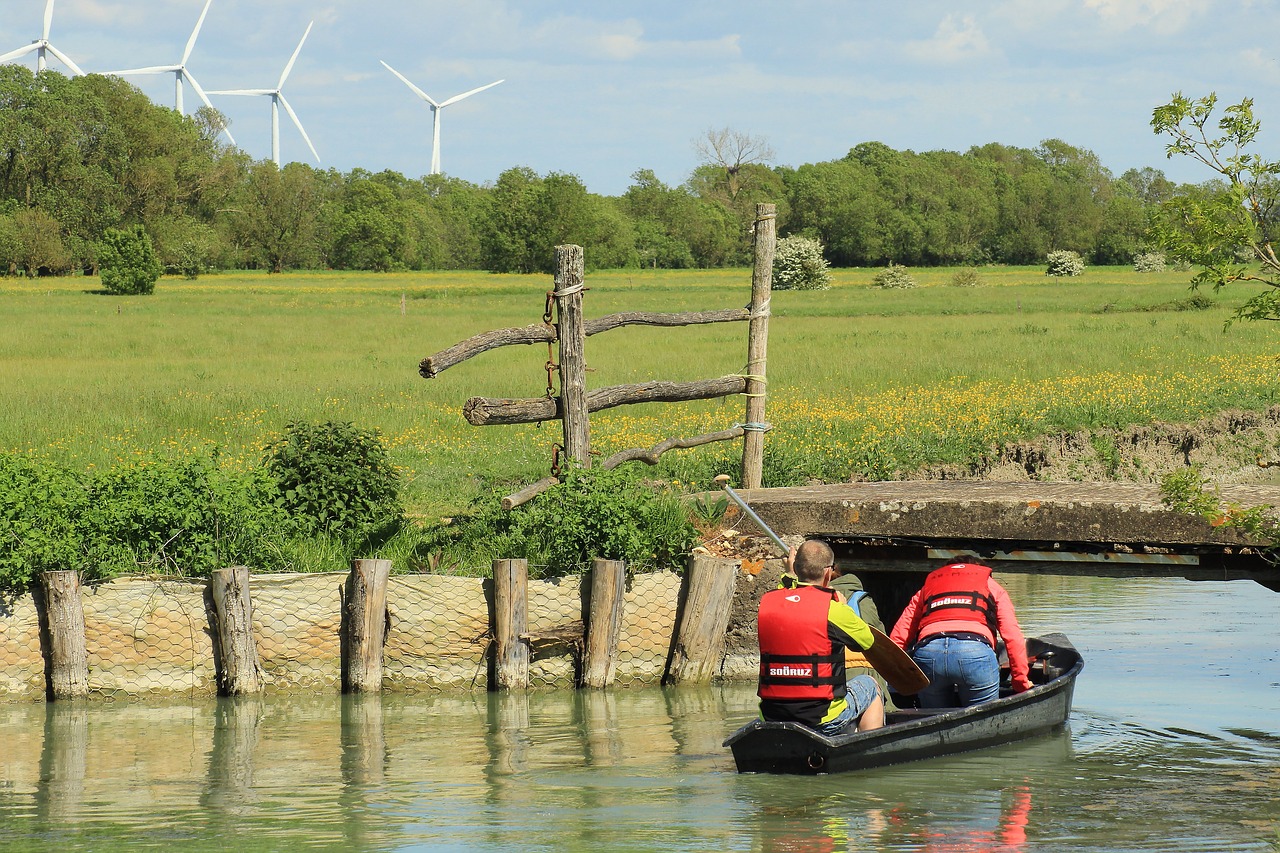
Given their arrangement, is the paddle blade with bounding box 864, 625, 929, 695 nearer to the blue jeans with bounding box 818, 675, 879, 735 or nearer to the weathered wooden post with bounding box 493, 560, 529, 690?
the blue jeans with bounding box 818, 675, 879, 735

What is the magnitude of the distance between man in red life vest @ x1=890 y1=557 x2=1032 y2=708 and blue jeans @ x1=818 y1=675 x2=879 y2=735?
0.66m

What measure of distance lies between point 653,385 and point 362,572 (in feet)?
12.4

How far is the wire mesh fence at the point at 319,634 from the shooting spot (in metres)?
12.2

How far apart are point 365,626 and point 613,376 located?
21.6 meters

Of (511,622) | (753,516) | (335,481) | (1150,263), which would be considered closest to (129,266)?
(335,481)

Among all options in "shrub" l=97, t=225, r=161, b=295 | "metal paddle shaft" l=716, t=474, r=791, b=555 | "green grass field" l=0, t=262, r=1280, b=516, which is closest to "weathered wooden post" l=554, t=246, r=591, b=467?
"metal paddle shaft" l=716, t=474, r=791, b=555

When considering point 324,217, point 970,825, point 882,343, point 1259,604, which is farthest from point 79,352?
point 324,217

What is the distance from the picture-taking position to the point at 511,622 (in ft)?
41.3

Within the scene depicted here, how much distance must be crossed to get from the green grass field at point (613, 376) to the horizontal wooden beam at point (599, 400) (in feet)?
7.37

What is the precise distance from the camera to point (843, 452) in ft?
67.5

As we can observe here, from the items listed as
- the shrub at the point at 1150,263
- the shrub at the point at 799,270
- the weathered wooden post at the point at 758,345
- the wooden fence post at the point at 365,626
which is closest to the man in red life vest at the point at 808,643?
the wooden fence post at the point at 365,626

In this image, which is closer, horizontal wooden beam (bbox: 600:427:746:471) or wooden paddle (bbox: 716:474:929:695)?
wooden paddle (bbox: 716:474:929:695)

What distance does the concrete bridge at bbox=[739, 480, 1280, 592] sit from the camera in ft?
41.4

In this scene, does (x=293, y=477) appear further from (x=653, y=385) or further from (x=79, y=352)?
(x=79, y=352)
